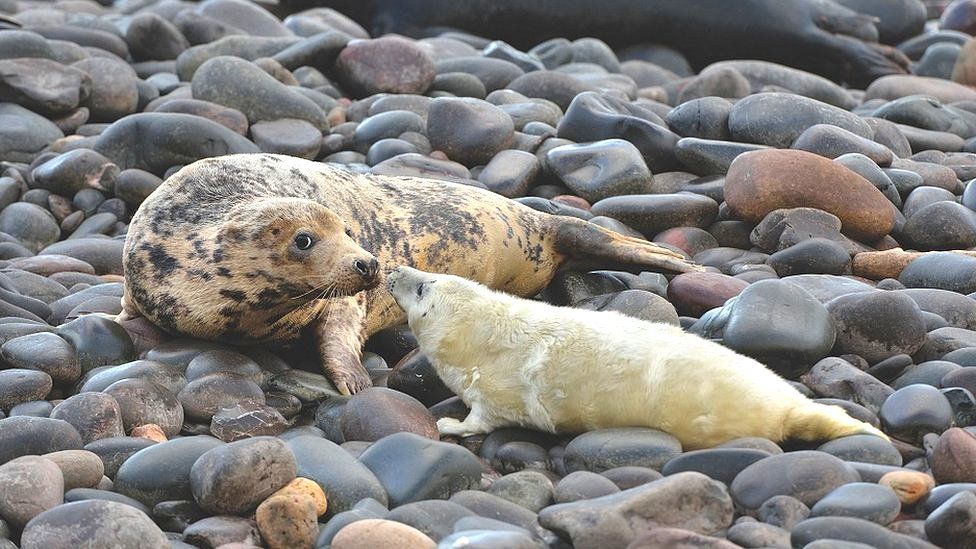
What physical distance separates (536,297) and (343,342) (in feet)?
4.88

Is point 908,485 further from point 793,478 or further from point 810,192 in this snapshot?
point 810,192

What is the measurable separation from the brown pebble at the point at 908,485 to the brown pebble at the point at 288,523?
1.54m

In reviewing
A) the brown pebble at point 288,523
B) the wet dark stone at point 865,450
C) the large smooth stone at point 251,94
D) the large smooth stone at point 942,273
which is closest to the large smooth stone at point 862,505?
the wet dark stone at point 865,450

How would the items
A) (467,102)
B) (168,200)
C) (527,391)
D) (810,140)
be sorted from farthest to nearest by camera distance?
(467,102)
(810,140)
(168,200)
(527,391)

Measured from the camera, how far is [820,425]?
13.0ft

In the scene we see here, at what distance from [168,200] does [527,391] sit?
1.92 meters

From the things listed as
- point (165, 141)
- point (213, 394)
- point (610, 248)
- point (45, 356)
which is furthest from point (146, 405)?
point (165, 141)

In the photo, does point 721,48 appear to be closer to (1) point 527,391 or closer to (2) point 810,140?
(2) point 810,140

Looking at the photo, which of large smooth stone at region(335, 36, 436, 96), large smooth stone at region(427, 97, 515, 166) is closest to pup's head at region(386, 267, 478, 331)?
large smooth stone at region(427, 97, 515, 166)

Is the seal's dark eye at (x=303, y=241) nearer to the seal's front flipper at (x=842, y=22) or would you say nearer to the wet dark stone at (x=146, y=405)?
the wet dark stone at (x=146, y=405)

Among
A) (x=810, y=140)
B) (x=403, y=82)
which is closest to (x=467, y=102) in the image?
(x=403, y=82)

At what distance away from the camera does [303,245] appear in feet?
16.5

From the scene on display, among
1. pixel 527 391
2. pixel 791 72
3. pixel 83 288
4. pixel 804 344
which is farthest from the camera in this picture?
pixel 791 72

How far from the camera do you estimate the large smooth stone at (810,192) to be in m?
6.40
